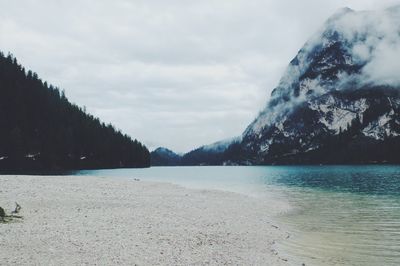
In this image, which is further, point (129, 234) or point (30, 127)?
point (30, 127)

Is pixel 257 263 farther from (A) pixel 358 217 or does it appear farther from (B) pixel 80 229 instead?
(A) pixel 358 217

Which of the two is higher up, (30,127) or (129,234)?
(30,127)

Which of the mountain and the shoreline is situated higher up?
the mountain

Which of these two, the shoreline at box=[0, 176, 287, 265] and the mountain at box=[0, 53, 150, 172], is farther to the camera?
the mountain at box=[0, 53, 150, 172]

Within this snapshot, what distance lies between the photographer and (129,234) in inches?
846

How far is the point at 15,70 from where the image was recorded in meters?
141

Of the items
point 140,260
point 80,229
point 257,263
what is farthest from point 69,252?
point 257,263

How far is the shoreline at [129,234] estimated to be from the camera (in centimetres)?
1692

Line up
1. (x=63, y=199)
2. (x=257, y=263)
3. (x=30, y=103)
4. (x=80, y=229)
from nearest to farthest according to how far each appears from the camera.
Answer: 1. (x=257, y=263)
2. (x=80, y=229)
3. (x=63, y=199)
4. (x=30, y=103)

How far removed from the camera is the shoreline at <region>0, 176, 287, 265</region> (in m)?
16.9

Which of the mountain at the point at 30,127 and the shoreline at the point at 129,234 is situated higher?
the mountain at the point at 30,127

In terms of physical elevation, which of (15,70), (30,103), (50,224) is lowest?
(50,224)

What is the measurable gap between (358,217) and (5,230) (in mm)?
28016

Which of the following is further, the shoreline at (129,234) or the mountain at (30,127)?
the mountain at (30,127)
